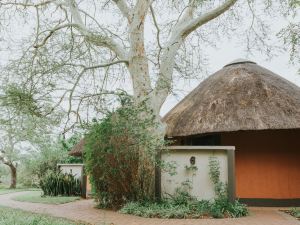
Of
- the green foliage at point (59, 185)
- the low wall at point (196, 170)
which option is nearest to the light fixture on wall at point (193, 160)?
the low wall at point (196, 170)

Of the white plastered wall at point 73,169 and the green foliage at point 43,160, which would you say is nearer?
the white plastered wall at point 73,169

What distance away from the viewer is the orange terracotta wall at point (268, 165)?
12.4m

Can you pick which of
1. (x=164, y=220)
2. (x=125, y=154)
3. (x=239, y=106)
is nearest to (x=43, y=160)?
(x=239, y=106)

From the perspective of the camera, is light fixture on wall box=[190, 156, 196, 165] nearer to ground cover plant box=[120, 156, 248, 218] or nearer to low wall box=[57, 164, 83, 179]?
ground cover plant box=[120, 156, 248, 218]

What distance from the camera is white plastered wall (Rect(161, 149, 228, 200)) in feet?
34.4

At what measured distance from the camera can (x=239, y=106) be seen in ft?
41.1

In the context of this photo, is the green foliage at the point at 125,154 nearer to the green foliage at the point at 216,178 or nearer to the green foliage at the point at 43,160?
the green foliage at the point at 216,178

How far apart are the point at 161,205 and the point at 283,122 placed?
4.30m

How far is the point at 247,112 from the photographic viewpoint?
1223 cm

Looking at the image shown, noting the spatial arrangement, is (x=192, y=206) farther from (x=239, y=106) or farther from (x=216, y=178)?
(x=239, y=106)

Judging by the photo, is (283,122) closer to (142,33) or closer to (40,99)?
(142,33)

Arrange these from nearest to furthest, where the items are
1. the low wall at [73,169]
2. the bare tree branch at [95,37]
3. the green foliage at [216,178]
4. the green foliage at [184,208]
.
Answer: the green foliage at [184,208] < the green foliage at [216,178] < the bare tree branch at [95,37] < the low wall at [73,169]

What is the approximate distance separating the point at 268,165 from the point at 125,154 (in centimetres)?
457

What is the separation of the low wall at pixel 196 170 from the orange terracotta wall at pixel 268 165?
235 cm
